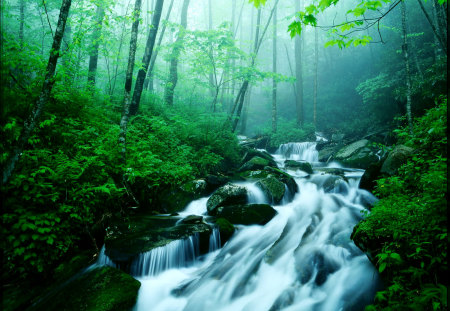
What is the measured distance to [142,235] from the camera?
523 cm

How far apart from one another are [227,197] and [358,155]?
8393 mm

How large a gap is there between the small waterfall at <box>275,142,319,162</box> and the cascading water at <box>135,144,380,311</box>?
8.78 metres

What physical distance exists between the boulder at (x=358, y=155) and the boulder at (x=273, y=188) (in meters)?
5.56

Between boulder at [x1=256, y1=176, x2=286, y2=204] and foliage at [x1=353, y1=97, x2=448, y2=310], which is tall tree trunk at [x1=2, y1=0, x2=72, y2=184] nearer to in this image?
foliage at [x1=353, y1=97, x2=448, y2=310]

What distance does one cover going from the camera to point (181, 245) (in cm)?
516

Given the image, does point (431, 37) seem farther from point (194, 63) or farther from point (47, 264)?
point (47, 264)

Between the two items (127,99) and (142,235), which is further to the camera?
(127,99)

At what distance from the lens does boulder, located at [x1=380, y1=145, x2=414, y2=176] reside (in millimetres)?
6238

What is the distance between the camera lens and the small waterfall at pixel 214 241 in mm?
5670

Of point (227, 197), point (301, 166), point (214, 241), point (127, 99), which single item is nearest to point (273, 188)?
point (227, 197)

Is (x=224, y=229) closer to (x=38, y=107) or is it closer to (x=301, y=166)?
(x=38, y=107)

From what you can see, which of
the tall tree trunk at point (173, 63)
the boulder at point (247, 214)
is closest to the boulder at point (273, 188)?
the boulder at point (247, 214)

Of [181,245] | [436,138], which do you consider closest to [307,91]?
[436,138]

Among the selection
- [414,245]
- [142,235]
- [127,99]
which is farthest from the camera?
[127,99]
